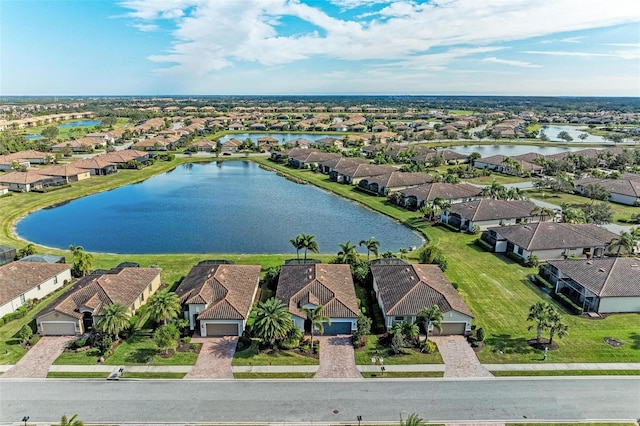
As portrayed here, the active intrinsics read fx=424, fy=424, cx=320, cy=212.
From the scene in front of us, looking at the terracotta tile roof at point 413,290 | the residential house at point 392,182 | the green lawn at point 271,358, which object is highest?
the residential house at point 392,182

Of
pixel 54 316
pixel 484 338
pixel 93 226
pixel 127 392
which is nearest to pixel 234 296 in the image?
pixel 127 392

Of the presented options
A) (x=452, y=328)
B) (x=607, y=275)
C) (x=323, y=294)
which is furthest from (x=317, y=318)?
(x=607, y=275)

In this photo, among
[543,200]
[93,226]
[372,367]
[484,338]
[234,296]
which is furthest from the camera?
[543,200]

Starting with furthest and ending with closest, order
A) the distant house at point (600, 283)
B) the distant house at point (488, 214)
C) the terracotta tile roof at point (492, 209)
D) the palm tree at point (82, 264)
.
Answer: the terracotta tile roof at point (492, 209) < the distant house at point (488, 214) < the palm tree at point (82, 264) < the distant house at point (600, 283)

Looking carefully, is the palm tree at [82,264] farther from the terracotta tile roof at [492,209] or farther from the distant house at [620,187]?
the distant house at [620,187]

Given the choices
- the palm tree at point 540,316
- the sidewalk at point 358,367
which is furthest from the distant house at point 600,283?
the palm tree at point 540,316

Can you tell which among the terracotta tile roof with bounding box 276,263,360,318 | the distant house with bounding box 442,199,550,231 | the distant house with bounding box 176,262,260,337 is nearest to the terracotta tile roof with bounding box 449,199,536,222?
the distant house with bounding box 442,199,550,231

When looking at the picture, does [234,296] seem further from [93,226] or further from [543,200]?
[543,200]
